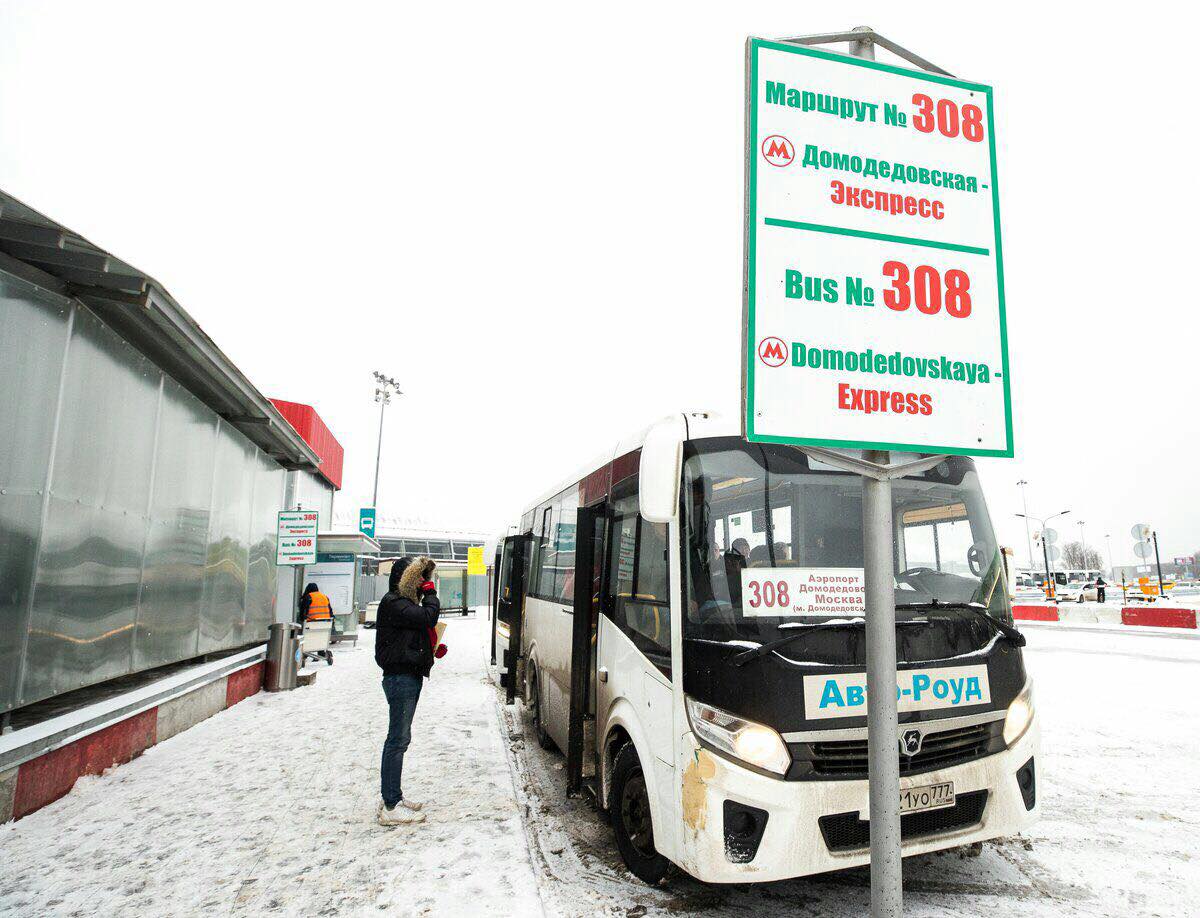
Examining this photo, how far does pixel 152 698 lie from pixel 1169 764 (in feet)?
34.7

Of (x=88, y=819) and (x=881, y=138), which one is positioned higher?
(x=881, y=138)

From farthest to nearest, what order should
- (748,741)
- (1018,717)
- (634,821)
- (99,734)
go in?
(99,734)
(634,821)
(1018,717)
(748,741)

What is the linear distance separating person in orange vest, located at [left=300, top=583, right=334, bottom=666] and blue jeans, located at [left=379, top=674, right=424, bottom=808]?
10.7 metres

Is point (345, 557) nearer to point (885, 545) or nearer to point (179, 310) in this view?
point (179, 310)

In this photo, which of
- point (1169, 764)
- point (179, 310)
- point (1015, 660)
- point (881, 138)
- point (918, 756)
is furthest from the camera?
point (179, 310)

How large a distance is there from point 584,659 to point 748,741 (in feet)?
7.73

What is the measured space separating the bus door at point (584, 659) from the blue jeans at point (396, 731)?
1.28m

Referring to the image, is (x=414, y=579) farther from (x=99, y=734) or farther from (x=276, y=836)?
(x=99, y=734)

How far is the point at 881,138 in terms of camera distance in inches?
98.7

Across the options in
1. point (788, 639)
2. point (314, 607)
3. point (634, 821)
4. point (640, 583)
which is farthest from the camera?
point (314, 607)

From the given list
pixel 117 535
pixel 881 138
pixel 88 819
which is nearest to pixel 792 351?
pixel 881 138

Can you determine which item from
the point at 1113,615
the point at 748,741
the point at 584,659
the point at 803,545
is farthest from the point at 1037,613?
the point at 748,741

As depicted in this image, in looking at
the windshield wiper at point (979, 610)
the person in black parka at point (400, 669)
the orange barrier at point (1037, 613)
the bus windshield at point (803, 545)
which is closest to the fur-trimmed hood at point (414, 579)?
the person in black parka at point (400, 669)

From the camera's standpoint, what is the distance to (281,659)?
39.3ft
